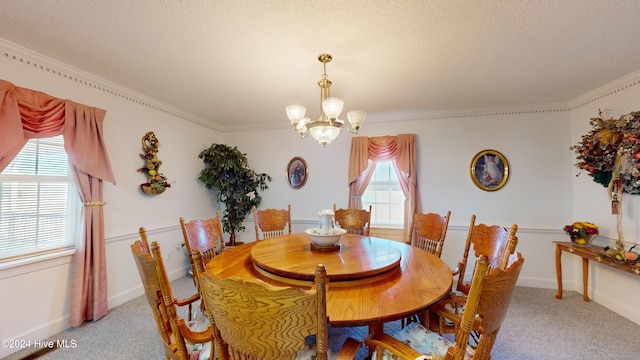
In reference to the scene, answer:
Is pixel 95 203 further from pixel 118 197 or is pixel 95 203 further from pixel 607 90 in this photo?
pixel 607 90

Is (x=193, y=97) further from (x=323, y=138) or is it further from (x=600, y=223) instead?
(x=600, y=223)

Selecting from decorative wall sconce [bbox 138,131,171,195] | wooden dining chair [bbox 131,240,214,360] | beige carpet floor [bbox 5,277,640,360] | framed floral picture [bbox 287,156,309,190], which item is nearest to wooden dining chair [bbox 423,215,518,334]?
beige carpet floor [bbox 5,277,640,360]

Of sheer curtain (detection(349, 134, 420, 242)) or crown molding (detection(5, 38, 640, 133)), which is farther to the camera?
sheer curtain (detection(349, 134, 420, 242))

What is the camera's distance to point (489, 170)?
3.55 metres

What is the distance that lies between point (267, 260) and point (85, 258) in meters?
2.09

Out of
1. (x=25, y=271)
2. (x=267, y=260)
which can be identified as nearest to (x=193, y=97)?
(x=25, y=271)

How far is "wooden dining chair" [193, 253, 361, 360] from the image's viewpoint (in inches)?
32.8

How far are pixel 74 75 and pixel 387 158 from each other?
3853 millimetres

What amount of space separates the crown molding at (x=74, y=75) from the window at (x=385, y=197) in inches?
127

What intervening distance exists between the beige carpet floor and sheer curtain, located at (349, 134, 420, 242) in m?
1.62

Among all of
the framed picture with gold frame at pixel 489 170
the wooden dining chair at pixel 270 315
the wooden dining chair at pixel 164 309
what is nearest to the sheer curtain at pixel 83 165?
the wooden dining chair at pixel 164 309

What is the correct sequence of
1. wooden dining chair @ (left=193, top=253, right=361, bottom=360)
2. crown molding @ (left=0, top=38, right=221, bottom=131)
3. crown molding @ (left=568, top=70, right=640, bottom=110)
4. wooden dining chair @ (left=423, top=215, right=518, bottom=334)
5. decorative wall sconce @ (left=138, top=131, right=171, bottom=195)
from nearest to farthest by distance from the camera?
wooden dining chair @ (left=193, top=253, right=361, bottom=360) → wooden dining chair @ (left=423, top=215, right=518, bottom=334) → crown molding @ (left=0, top=38, right=221, bottom=131) → crown molding @ (left=568, top=70, right=640, bottom=110) → decorative wall sconce @ (left=138, top=131, right=171, bottom=195)

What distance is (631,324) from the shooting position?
242 centimetres

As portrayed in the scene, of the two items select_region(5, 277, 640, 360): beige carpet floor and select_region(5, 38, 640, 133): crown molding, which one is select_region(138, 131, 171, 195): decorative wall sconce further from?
select_region(5, 277, 640, 360): beige carpet floor
